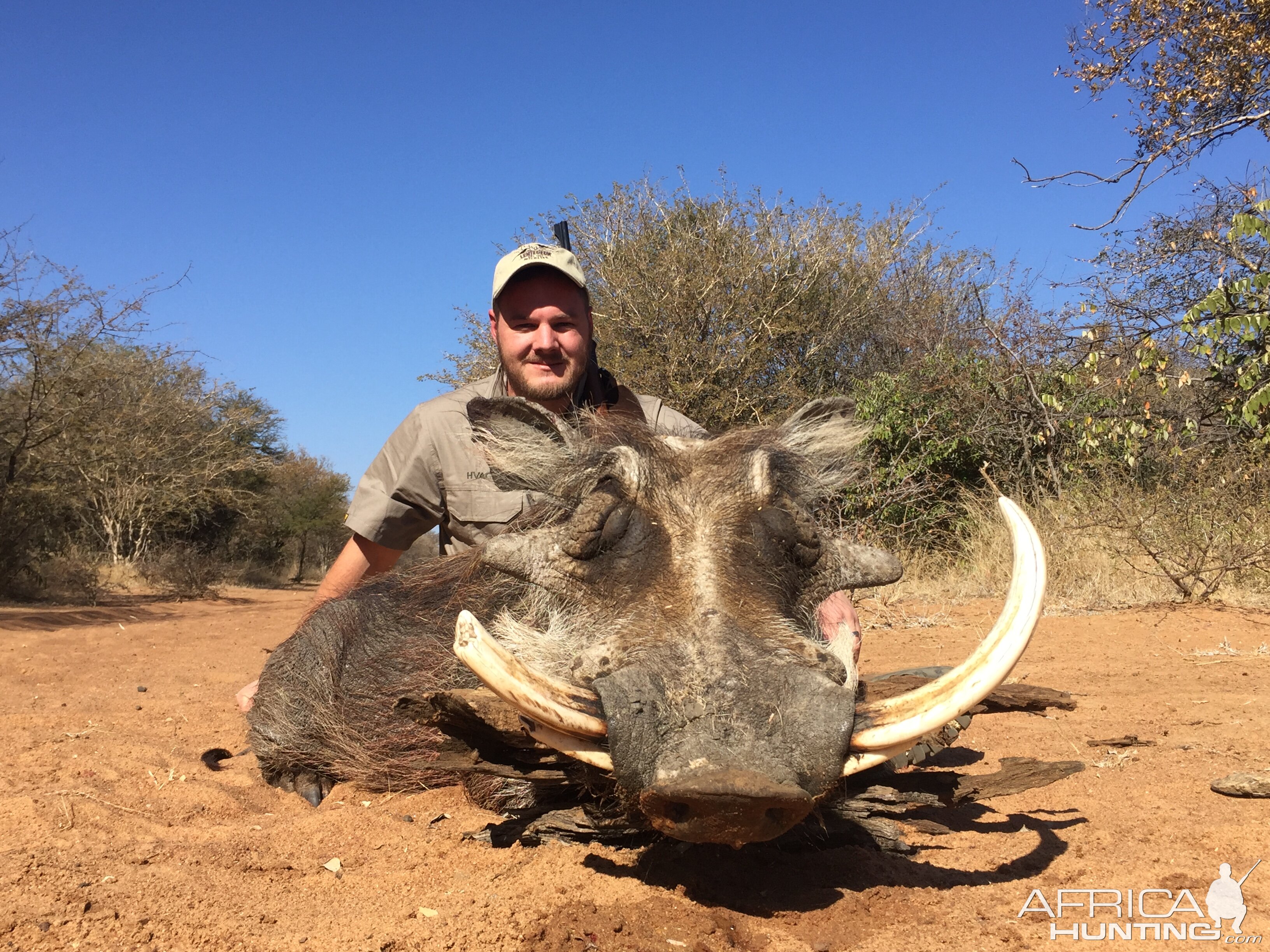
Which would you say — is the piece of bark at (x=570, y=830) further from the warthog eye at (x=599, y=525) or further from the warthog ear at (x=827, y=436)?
the warthog ear at (x=827, y=436)

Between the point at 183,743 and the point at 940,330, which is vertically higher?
the point at 940,330

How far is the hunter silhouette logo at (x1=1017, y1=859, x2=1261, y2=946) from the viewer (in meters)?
1.78

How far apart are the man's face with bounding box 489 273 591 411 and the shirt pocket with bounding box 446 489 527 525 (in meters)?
0.56

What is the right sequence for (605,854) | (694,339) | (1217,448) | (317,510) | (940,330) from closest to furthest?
1. (605,854)
2. (1217,448)
3. (694,339)
4. (940,330)
5. (317,510)

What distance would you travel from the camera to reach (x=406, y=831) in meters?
2.50

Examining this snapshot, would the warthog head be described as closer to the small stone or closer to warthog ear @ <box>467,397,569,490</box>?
warthog ear @ <box>467,397,569,490</box>

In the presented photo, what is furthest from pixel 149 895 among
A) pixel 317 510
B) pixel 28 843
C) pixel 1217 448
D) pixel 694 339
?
pixel 317 510

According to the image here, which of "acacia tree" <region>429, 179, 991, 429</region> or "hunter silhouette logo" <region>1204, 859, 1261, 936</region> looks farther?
"acacia tree" <region>429, 179, 991, 429</region>

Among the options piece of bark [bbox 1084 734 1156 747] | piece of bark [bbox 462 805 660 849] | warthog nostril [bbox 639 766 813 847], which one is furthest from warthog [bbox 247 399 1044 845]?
piece of bark [bbox 1084 734 1156 747]

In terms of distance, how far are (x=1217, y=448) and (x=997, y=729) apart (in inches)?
262

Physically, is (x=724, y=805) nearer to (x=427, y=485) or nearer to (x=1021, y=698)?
(x=1021, y=698)

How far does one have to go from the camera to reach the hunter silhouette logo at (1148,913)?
70.0 inches

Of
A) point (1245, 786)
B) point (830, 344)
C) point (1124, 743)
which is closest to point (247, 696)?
point (1124, 743)

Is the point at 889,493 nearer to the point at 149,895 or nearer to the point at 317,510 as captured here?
the point at 149,895
